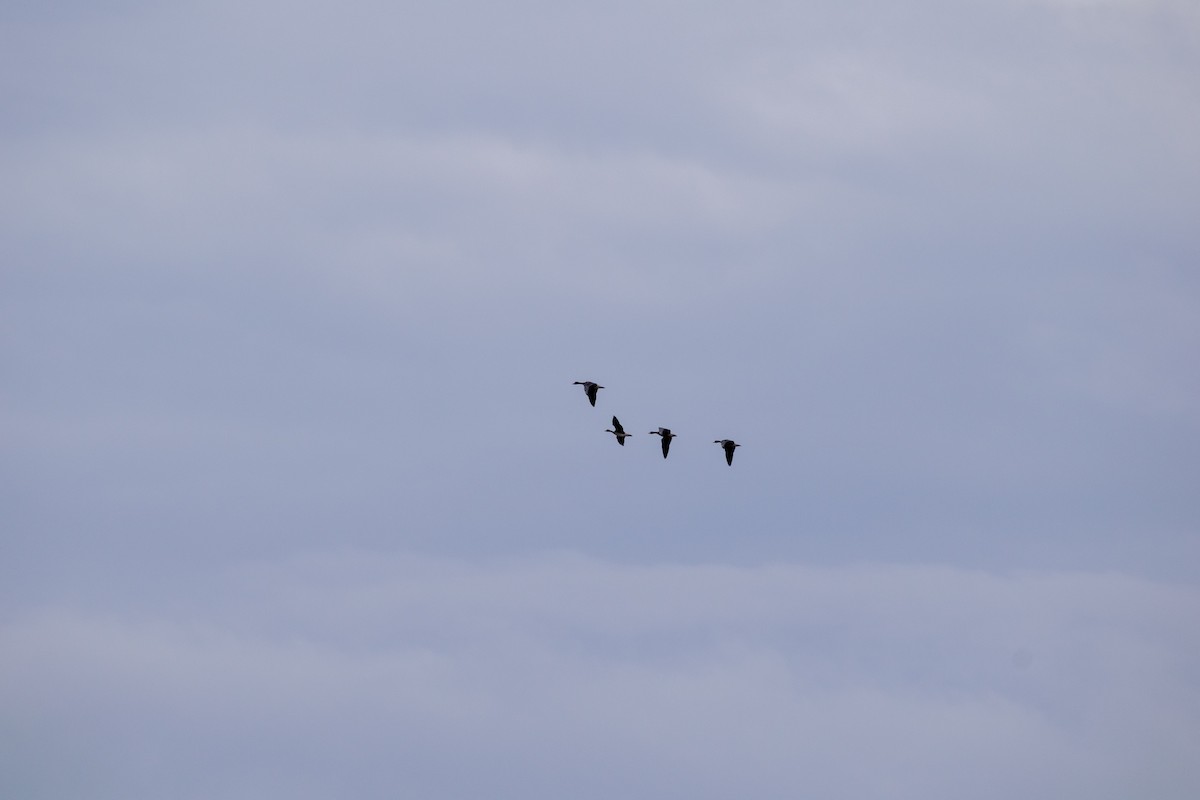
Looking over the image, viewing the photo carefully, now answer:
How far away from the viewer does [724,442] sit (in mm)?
101500

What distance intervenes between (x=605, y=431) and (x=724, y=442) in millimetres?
10238

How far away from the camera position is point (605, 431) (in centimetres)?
10575
